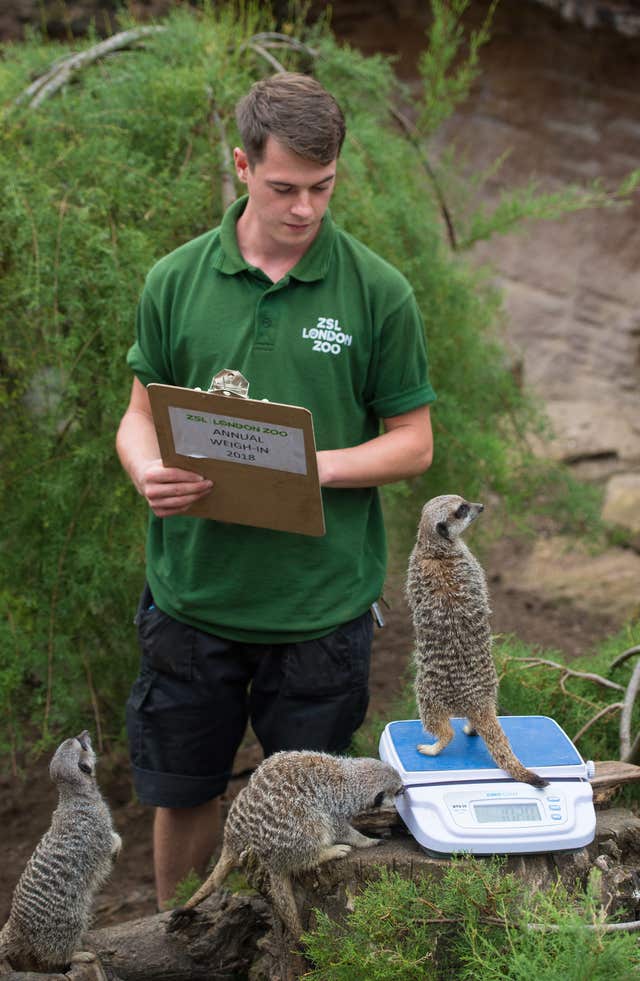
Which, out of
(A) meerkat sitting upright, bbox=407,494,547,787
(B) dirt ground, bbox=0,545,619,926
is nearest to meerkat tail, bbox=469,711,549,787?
(A) meerkat sitting upright, bbox=407,494,547,787

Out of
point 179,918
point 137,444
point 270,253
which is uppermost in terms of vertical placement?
point 270,253

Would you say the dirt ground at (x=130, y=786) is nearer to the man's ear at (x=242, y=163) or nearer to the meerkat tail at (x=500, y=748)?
the meerkat tail at (x=500, y=748)

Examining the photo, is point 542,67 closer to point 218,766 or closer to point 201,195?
point 201,195

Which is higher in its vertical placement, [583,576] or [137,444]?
[137,444]

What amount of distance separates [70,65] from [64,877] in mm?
2946

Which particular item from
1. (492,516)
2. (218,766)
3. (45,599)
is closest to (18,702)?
(45,599)

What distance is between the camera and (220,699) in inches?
104

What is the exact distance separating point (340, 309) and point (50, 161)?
5.25 ft

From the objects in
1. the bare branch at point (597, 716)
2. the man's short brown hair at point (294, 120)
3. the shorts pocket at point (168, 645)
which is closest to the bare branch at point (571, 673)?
the bare branch at point (597, 716)

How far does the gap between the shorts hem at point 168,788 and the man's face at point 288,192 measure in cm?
140

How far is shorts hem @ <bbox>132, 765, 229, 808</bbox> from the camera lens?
271cm

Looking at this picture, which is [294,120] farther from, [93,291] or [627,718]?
[627,718]

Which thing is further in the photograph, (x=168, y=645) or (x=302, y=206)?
(x=168, y=645)

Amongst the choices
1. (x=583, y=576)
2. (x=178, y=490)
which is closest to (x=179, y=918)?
(x=178, y=490)
